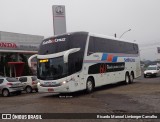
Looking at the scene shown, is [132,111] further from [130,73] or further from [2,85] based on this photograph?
[130,73]

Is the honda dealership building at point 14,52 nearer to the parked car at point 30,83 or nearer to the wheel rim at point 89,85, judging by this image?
the parked car at point 30,83

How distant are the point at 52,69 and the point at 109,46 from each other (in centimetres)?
676

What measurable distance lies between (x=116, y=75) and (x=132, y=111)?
13131 millimetres

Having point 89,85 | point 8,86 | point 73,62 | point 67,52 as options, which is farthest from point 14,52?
point 67,52

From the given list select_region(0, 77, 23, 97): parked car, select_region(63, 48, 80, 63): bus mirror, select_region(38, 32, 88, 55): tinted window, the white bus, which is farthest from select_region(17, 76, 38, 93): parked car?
select_region(63, 48, 80, 63): bus mirror

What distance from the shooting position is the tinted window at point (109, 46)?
21428 millimetres

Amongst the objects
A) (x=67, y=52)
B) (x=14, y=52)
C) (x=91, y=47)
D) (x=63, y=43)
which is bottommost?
(x=67, y=52)

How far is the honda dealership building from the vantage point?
41.3m

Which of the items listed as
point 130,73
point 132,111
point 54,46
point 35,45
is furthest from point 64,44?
point 35,45

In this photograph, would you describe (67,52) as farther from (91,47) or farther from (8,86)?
(8,86)

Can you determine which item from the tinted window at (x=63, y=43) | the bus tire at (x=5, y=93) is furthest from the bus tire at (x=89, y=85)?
the bus tire at (x=5, y=93)

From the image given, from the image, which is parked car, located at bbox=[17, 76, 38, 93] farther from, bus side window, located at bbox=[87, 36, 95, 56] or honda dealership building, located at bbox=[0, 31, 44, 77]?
honda dealership building, located at bbox=[0, 31, 44, 77]

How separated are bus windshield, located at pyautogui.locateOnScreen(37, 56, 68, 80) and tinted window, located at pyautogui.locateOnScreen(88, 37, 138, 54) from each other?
2.79 metres

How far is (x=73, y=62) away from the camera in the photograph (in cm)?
1897
